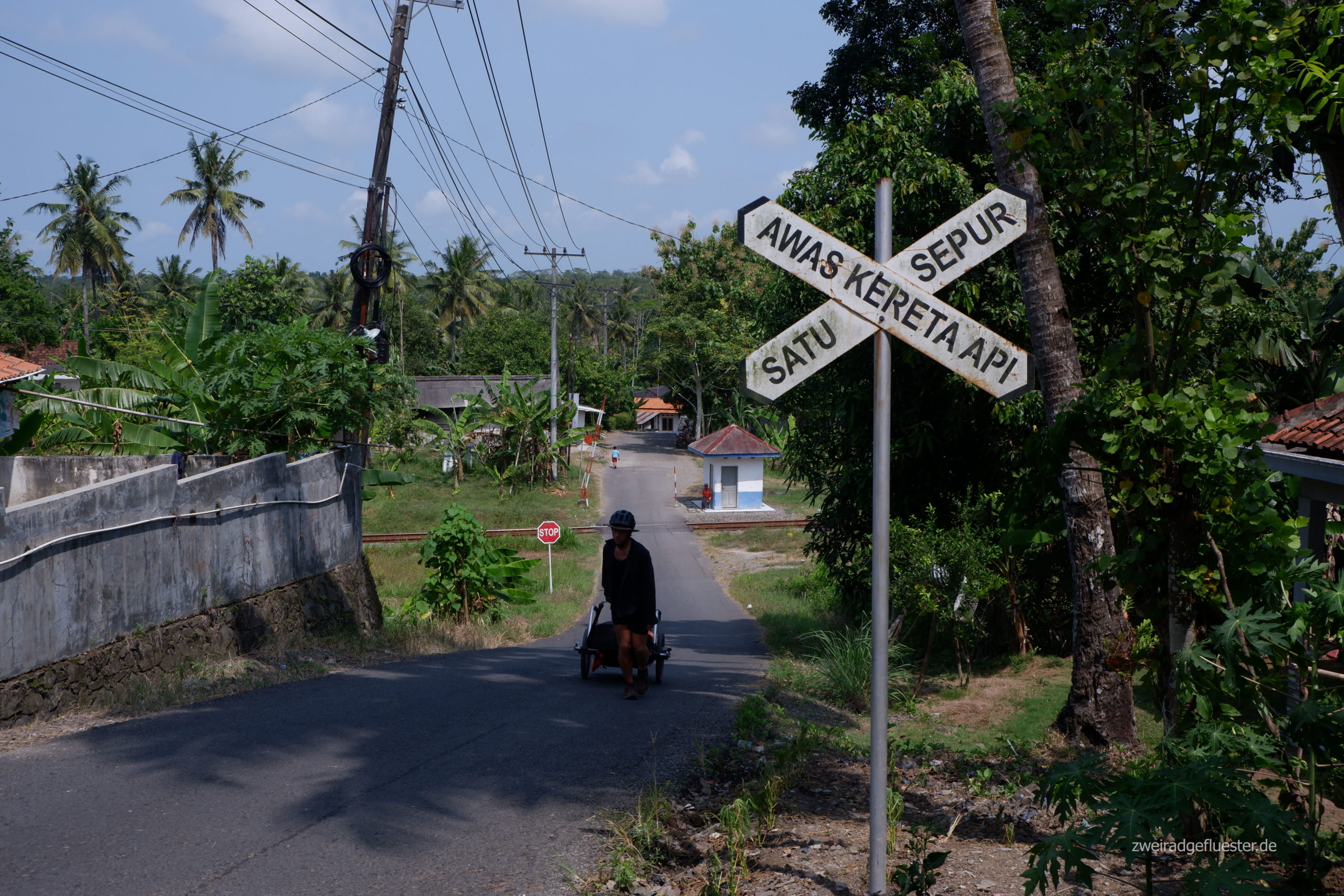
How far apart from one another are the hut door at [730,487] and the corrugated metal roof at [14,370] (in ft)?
106

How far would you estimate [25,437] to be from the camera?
1162 centimetres

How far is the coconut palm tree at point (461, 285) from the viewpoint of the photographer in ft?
245

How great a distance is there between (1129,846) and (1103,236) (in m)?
3.10

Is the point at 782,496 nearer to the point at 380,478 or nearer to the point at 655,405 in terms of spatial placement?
the point at 380,478

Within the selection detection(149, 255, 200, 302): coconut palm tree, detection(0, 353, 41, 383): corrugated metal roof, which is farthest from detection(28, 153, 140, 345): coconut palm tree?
detection(0, 353, 41, 383): corrugated metal roof

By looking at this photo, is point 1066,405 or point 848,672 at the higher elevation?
point 1066,405

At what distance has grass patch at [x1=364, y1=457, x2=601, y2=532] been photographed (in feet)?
121

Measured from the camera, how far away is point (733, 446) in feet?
146

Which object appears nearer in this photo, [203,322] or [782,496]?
[203,322]

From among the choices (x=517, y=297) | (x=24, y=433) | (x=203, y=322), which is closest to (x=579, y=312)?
(x=517, y=297)

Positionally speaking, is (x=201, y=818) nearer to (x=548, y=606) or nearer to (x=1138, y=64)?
(x=1138, y=64)

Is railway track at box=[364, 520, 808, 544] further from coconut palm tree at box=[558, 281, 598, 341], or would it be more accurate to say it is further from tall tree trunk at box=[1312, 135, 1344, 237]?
coconut palm tree at box=[558, 281, 598, 341]

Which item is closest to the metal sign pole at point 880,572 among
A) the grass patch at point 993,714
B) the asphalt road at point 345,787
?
the asphalt road at point 345,787

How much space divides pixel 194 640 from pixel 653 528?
98.3 feet
